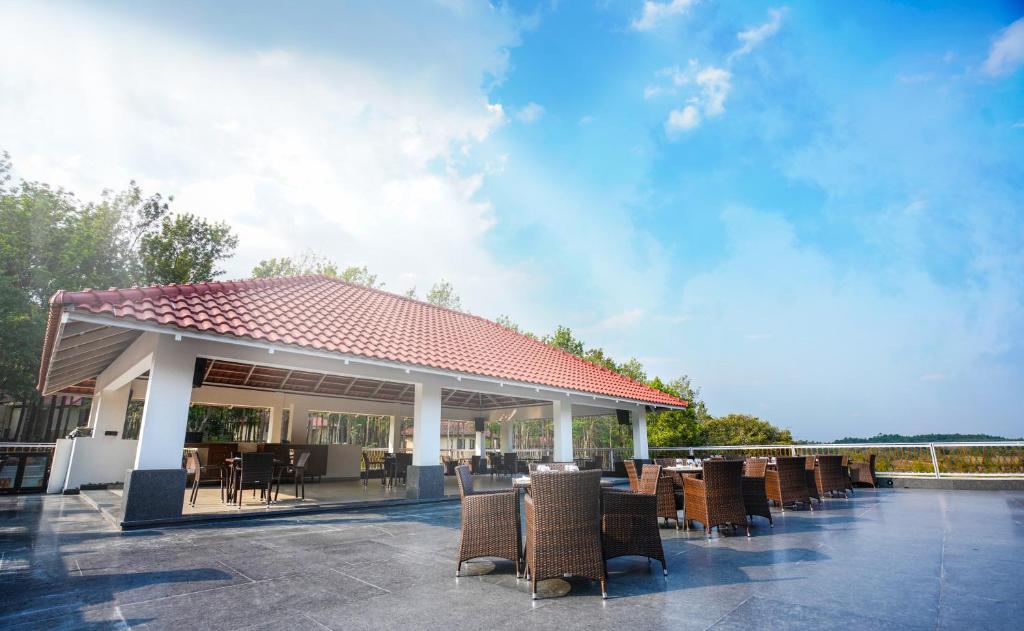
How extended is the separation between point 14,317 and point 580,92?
65.2ft

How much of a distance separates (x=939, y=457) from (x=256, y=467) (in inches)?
575

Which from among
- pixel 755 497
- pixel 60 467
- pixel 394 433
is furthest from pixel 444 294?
pixel 755 497

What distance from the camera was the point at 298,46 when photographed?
7.46 meters

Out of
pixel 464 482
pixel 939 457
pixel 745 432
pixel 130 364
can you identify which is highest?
pixel 130 364

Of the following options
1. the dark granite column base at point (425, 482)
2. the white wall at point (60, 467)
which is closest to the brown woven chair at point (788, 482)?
the dark granite column base at point (425, 482)

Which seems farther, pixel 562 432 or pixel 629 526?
pixel 562 432

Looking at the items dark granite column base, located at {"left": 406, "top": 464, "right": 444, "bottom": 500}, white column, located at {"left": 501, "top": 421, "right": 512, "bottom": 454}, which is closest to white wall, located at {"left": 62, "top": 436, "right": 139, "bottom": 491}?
dark granite column base, located at {"left": 406, "top": 464, "right": 444, "bottom": 500}

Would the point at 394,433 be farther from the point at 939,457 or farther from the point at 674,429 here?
the point at 939,457

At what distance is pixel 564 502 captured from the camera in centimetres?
329

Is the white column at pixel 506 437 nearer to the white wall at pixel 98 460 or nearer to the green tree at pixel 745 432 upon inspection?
the green tree at pixel 745 432

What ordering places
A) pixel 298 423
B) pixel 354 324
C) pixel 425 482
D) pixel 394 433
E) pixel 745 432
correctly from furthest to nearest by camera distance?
pixel 745 432 < pixel 394 433 < pixel 298 423 < pixel 354 324 < pixel 425 482

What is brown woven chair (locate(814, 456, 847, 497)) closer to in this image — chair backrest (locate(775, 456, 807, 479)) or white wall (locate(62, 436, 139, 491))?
chair backrest (locate(775, 456, 807, 479))

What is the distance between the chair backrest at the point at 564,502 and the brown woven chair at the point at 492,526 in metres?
0.50

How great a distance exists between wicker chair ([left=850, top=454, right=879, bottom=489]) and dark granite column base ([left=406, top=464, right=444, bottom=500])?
972 cm
